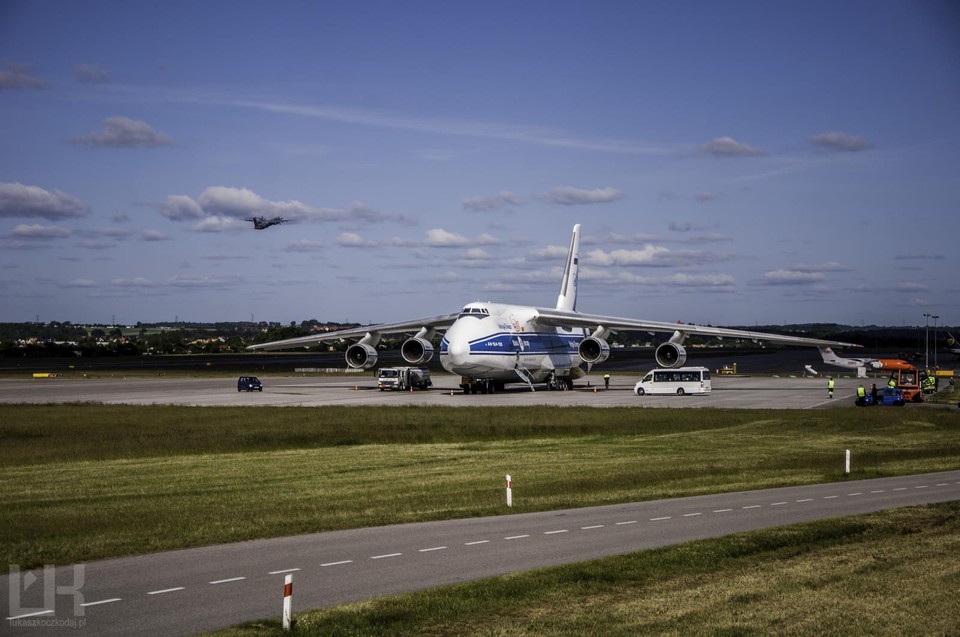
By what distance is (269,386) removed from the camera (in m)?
68.8

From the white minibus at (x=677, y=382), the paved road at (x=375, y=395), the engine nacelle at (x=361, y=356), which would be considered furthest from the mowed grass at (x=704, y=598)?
the engine nacelle at (x=361, y=356)

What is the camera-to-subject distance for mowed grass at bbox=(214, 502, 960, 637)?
10852mm

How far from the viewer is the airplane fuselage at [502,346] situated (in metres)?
56.7

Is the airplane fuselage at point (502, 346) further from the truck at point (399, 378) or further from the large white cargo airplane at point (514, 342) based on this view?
the truck at point (399, 378)

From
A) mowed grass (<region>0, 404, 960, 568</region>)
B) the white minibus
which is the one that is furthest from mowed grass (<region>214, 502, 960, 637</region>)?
the white minibus

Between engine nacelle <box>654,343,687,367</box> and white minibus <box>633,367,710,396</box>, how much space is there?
248 centimetres

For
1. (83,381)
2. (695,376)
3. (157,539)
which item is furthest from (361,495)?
(83,381)

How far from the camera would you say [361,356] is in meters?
63.4

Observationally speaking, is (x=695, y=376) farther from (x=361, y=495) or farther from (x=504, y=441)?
(x=361, y=495)

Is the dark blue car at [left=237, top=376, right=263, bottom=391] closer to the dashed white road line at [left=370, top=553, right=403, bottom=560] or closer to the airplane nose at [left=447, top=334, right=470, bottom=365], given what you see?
the airplane nose at [left=447, top=334, right=470, bottom=365]

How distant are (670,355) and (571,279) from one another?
45.1 feet

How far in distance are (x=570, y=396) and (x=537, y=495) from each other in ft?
118

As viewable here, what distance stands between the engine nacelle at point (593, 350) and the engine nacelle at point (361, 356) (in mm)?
12969

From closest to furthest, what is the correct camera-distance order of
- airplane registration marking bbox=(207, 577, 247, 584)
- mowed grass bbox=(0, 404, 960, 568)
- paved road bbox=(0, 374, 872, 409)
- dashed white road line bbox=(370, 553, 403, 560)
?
airplane registration marking bbox=(207, 577, 247, 584), dashed white road line bbox=(370, 553, 403, 560), mowed grass bbox=(0, 404, 960, 568), paved road bbox=(0, 374, 872, 409)
